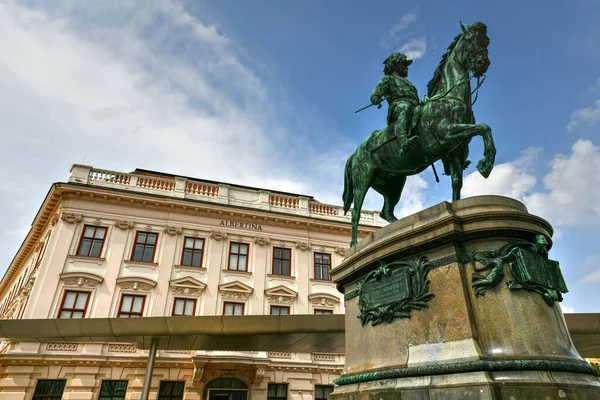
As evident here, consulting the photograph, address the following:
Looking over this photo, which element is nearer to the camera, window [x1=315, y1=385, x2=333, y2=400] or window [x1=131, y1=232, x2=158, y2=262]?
window [x1=315, y1=385, x2=333, y2=400]

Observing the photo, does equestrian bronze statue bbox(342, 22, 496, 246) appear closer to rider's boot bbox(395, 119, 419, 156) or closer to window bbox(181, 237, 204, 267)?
rider's boot bbox(395, 119, 419, 156)

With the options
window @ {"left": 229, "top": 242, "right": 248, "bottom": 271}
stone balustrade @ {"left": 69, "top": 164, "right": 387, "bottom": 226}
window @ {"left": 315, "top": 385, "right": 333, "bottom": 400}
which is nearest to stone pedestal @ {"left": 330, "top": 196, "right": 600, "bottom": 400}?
window @ {"left": 315, "top": 385, "right": 333, "bottom": 400}

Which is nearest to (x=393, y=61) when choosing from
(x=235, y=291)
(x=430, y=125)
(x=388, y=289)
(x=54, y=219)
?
(x=430, y=125)

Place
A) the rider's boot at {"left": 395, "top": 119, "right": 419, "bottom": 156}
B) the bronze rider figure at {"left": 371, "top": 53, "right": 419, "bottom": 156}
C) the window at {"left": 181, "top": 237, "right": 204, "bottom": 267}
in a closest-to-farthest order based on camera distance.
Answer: the rider's boot at {"left": 395, "top": 119, "right": 419, "bottom": 156} < the bronze rider figure at {"left": 371, "top": 53, "right": 419, "bottom": 156} < the window at {"left": 181, "top": 237, "right": 204, "bottom": 267}

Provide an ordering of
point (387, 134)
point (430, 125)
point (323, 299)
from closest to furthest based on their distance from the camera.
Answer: point (430, 125) < point (387, 134) < point (323, 299)

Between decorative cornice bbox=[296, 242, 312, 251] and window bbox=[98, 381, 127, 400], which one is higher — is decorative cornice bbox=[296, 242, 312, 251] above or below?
above

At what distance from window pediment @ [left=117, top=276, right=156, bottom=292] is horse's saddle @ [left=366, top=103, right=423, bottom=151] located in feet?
59.3

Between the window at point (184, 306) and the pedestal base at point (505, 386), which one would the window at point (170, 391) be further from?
the pedestal base at point (505, 386)

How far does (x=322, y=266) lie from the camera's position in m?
25.1

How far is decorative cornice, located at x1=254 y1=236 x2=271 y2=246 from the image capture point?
79.3ft

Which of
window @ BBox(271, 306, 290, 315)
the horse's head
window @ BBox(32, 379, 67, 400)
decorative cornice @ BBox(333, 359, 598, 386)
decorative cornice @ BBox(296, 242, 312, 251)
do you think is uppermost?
decorative cornice @ BBox(296, 242, 312, 251)

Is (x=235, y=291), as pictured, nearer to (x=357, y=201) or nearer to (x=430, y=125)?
(x=357, y=201)

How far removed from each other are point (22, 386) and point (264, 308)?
11554 millimetres

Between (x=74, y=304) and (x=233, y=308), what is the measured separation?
787cm
